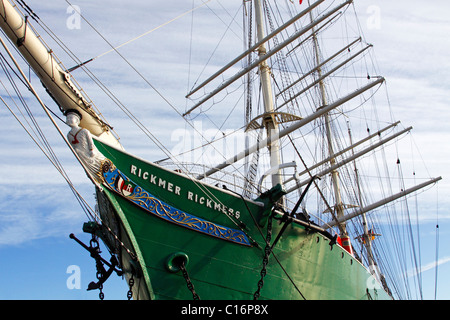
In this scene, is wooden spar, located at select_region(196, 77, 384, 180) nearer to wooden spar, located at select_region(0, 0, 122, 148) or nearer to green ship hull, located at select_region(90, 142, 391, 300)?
green ship hull, located at select_region(90, 142, 391, 300)

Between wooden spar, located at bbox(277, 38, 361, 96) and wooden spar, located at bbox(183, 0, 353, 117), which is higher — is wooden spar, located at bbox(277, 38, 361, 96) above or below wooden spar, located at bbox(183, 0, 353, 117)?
above

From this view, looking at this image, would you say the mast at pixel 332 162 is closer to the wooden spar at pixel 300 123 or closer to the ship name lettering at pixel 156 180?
the wooden spar at pixel 300 123

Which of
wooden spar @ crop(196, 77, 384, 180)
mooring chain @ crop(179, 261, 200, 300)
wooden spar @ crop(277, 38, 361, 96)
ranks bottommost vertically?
mooring chain @ crop(179, 261, 200, 300)

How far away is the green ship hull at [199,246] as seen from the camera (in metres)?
9.13

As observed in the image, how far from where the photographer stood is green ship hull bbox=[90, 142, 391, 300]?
9133 millimetres

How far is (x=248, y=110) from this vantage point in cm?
2128

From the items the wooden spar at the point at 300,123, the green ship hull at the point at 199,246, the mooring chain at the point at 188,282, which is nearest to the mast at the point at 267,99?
the wooden spar at the point at 300,123

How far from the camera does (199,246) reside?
966cm

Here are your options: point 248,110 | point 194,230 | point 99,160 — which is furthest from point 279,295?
point 248,110

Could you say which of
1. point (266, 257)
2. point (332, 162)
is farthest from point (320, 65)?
point (266, 257)

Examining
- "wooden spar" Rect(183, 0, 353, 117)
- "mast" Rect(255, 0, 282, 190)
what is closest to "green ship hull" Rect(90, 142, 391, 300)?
"mast" Rect(255, 0, 282, 190)

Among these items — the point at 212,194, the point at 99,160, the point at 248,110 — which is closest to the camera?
the point at 99,160
